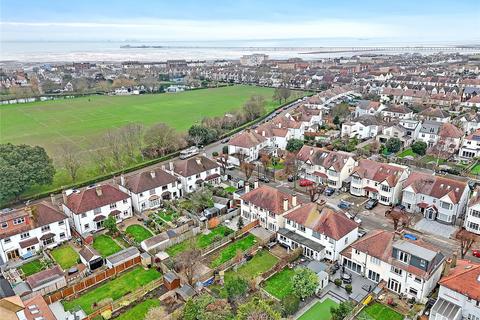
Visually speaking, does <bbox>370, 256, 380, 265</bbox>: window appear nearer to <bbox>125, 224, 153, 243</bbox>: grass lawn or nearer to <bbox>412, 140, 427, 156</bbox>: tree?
<bbox>125, 224, 153, 243</bbox>: grass lawn

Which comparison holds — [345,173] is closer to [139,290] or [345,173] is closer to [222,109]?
[139,290]

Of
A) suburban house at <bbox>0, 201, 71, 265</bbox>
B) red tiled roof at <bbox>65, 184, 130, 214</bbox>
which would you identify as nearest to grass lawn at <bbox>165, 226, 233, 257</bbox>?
red tiled roof at <bbox>65, 184, 130, 214</bbox>

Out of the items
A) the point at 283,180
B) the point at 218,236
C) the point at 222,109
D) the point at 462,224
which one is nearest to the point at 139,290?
the point at 218,236

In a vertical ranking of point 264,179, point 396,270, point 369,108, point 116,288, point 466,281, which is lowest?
point 116,288

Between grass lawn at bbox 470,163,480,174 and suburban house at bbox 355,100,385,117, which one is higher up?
suburban house at bbox 355,100,385,117

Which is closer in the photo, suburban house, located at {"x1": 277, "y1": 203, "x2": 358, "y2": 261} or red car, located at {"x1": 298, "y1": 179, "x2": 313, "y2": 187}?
suburban house, located at {"x1": 277, "y1": 203, "x2": 358, "y2": 261}

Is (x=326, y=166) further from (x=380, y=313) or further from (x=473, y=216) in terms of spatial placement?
(x=380, y=313)

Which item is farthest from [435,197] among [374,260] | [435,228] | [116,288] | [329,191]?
[116,288]
